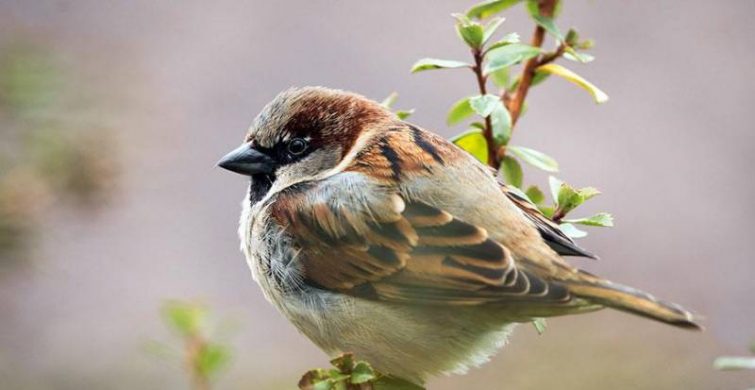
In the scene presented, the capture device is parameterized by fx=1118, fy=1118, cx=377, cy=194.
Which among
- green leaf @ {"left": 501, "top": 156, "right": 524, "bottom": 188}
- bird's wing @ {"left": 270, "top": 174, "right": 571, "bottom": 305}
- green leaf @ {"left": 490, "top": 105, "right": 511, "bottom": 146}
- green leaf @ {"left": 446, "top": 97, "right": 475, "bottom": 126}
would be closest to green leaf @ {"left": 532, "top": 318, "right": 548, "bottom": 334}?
bird's wing @ {"left": 270, "top": 174, "right": 571, "bottom": 305}

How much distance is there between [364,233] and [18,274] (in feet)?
3.78

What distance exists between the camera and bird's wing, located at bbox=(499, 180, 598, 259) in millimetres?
3564

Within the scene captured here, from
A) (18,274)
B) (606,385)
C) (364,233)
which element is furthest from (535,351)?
(18,274)

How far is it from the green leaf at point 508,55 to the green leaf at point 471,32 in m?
0.05

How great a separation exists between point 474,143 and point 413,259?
0.44 meters

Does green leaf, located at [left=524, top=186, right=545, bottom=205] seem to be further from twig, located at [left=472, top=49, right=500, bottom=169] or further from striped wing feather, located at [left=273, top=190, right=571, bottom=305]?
striped wing feather, located at [left=273, top=190, right=571, bottom=305]

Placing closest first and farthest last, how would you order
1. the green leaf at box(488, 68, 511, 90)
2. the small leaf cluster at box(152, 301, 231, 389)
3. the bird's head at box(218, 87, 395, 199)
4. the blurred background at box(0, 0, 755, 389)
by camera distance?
→ the small leaf cluster at box(152, 301, 231, 389) → the green leaf at box(488, 68, 511, 90) → the bird's head at box(218, 87, 395, 199) → the blurred background at box(0, 0, 755, 389)

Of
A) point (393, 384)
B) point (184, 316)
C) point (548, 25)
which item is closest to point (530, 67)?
point (548, 25)

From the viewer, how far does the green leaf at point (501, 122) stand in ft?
11.2

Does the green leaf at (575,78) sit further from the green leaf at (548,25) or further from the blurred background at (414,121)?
the blurred background at (414,121)

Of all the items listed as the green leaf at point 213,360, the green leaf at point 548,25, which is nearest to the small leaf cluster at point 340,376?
the green leaf at point 213,360

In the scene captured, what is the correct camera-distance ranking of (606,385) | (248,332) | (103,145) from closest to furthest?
(103,145)
(606,385)
(248,332)

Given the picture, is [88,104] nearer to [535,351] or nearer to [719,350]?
[535,351]

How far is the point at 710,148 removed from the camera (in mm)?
9828
